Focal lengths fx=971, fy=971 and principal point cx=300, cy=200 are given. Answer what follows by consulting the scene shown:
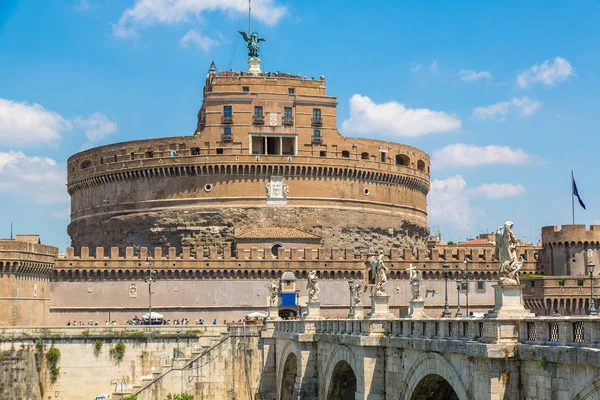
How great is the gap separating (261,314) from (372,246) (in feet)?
62.9

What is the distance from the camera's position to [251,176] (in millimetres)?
79188

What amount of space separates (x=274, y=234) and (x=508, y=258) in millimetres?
56055

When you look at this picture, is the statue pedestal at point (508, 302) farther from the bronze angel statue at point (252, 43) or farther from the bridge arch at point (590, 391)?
the bronze angel statue at point (252, 43)

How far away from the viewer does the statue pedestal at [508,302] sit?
1995 cm

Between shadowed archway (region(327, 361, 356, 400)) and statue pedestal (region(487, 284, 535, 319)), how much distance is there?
1663cm

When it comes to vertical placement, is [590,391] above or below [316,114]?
below

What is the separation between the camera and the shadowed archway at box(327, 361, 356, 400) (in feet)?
119

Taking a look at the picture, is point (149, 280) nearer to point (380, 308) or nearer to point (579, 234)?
point (579, 234)

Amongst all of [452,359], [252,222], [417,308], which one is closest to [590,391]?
[452,359]

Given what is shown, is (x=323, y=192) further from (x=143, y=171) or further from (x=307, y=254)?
(x=143, y=171)

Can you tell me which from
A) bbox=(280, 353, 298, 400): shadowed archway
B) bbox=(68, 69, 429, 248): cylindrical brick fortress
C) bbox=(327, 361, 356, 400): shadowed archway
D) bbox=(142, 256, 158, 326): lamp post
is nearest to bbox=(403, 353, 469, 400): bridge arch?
bbox=(327, 361, 356, 400): shadowed archway

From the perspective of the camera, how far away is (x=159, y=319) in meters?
65.1

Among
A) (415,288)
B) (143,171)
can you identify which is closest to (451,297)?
(143,171)

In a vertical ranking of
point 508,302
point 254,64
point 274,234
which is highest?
point 254,64
